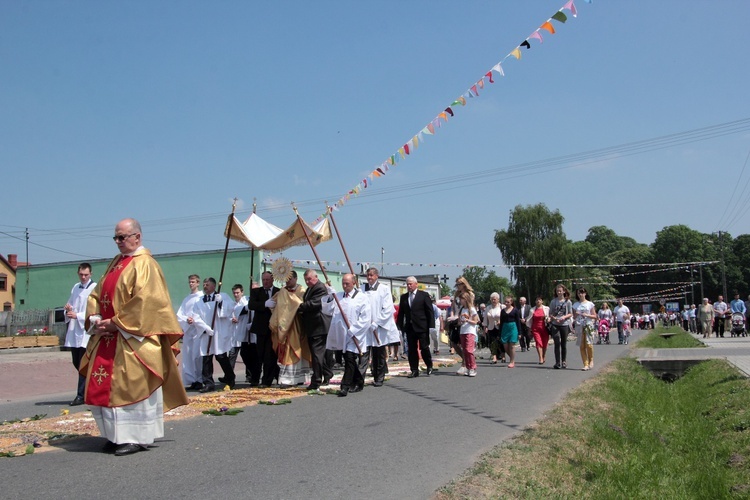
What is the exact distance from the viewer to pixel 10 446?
6.64 m

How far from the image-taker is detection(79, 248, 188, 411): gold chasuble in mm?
6461

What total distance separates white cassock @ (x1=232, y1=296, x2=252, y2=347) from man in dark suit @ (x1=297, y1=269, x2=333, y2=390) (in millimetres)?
1619

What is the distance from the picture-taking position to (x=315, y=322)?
38.1ft

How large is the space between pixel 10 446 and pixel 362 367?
19.4 ft

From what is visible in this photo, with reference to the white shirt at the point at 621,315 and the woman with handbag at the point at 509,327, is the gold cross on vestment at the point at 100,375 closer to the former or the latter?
the woman with handbag at the point at 509,327

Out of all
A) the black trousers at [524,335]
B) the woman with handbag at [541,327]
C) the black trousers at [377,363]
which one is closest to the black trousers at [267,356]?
the black trousers at [377,363]

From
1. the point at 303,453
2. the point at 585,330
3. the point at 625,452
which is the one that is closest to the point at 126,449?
the point at 303,453

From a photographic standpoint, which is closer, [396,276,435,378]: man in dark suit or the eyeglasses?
the eyeglasses

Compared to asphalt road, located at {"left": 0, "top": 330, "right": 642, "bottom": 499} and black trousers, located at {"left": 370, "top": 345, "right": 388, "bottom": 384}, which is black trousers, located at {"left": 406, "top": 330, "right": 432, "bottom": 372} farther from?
asphalt road, located at {"left": 0, "top": 330, "right": 642, "bottom": 499}

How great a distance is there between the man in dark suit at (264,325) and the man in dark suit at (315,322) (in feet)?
3.25

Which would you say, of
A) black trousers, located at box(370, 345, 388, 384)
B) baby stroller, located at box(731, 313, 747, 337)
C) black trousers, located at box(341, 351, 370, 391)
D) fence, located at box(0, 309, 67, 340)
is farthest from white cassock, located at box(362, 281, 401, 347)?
fence, located at box(0, 309, 67, 340)

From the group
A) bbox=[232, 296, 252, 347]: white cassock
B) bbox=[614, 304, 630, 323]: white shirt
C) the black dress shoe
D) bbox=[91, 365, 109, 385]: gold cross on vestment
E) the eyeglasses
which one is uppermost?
the eyeglasses

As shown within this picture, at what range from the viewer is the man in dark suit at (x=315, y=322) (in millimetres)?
11508

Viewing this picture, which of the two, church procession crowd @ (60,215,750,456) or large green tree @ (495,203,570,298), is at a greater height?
large green tree @ (495,203,570,298)
